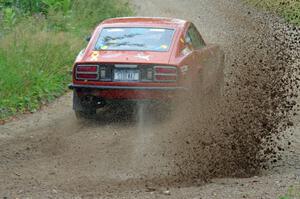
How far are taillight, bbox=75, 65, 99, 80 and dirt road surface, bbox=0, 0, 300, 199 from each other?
769 millimetres

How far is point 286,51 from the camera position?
18.3m

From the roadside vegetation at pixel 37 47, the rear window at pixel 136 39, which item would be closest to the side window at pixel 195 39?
the rear window at pixel 136 39

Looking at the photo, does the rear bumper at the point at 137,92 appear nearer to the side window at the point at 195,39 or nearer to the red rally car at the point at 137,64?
the red rally car at the point at 137,64

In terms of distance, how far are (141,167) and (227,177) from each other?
105 cm

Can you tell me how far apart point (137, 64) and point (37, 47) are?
4.12m

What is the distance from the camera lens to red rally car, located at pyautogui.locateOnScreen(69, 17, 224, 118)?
33.3ft

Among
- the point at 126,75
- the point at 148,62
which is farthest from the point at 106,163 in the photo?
the point at 148,62

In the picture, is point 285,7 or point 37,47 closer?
point 37,47

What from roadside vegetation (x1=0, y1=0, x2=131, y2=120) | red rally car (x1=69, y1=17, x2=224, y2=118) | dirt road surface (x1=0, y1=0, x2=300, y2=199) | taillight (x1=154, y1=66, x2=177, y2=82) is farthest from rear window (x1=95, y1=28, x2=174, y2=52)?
roadside vegetation (x1=0, y1=0, x2=131, y2=120)

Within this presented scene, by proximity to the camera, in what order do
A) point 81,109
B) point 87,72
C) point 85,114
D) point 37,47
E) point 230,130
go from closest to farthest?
1. point 230,130
2. point 87,72
3. point 81,109
4. point 85,114
5. point 37,47

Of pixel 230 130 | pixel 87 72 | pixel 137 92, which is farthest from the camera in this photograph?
pixel 87 72

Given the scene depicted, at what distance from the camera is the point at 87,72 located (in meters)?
10.4

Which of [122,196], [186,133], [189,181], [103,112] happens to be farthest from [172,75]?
[122,196]

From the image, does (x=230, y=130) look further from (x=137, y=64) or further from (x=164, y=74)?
(x=137, y=64)
